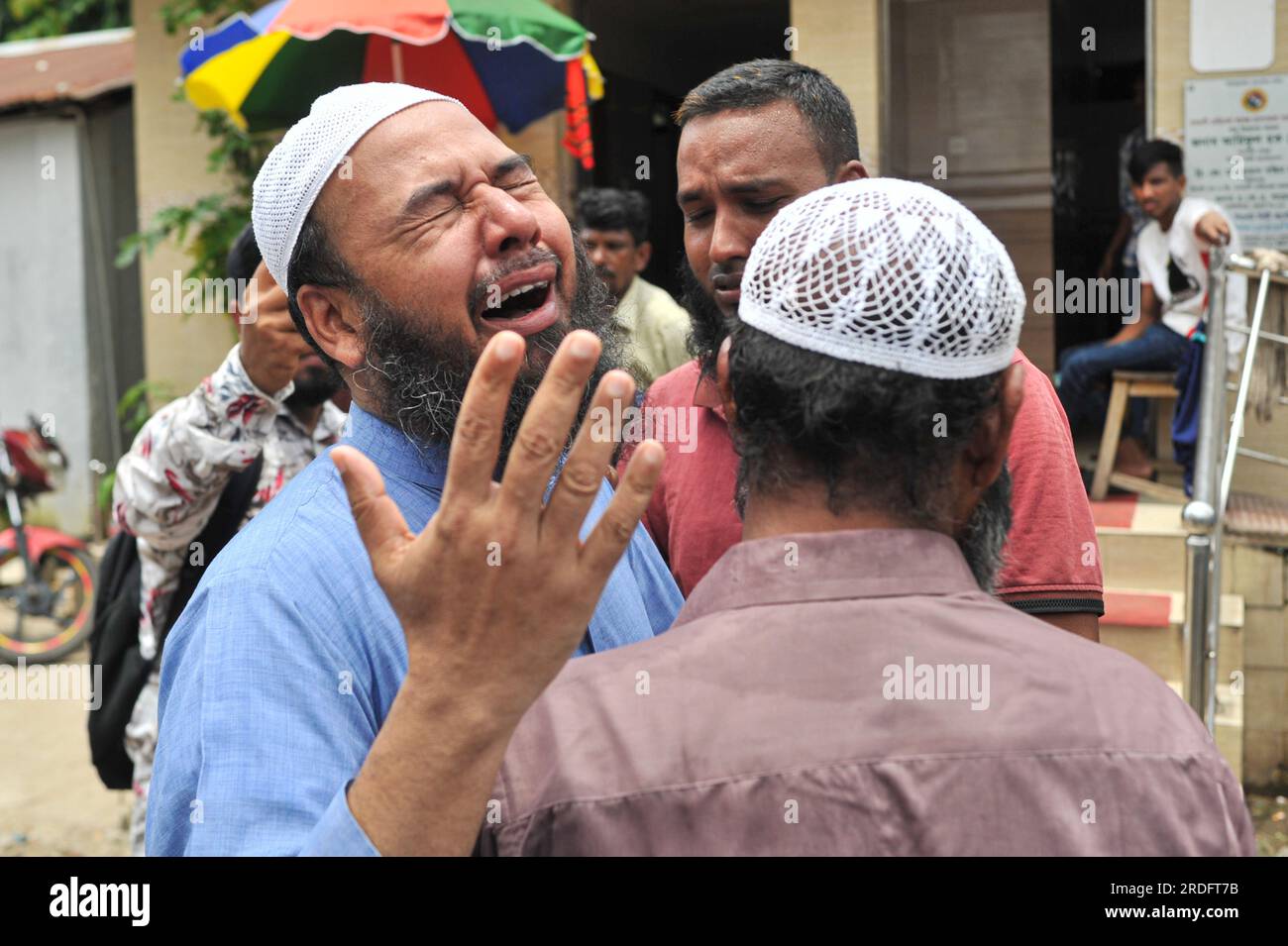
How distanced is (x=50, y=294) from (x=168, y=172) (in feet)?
7.28

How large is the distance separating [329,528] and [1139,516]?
16.9ft

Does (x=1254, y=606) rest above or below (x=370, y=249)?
below

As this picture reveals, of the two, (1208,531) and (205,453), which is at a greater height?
(205,453)

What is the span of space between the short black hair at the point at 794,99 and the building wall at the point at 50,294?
8.10 meters

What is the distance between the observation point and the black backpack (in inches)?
119

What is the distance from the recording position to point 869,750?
120 cm

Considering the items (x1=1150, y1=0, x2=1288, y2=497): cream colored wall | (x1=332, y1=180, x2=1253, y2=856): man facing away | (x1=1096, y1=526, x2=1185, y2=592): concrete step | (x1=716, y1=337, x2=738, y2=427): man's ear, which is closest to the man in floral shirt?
(x1=716, y1=337, x2=738, y2=427): man's ear

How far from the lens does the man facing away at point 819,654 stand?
1102 millimetres

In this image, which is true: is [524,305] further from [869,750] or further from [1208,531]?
[1208,531]

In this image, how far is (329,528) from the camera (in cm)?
155

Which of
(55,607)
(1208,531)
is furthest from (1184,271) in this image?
(55,607)

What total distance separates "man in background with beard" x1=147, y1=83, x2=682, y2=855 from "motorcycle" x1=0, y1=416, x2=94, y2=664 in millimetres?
6250
